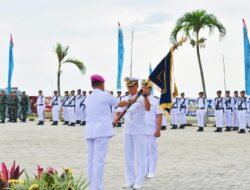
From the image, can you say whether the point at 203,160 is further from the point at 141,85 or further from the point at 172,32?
the point at 172,32

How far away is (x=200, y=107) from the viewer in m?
27.2

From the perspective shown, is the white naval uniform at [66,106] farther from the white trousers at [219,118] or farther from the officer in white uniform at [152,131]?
the officer in white uniform at [152,131]

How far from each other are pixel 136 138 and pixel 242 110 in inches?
706

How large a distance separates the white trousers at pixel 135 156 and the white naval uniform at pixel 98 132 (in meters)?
1.08

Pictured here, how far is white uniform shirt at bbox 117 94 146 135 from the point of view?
864 centimetres

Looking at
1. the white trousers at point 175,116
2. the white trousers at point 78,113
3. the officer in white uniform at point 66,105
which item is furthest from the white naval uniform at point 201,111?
the officer in white uniform at point 66,105

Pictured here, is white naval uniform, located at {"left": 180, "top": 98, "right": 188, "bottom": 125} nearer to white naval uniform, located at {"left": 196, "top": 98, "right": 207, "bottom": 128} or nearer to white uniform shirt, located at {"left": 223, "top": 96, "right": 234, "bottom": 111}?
white naval uniform, located at {"left": 196, "top": 98, "right": 207, "bottom": 128}

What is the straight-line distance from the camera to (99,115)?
763 cm

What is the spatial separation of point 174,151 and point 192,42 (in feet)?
64.6

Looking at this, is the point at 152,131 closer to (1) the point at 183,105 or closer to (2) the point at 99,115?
(2) the point at 99,115

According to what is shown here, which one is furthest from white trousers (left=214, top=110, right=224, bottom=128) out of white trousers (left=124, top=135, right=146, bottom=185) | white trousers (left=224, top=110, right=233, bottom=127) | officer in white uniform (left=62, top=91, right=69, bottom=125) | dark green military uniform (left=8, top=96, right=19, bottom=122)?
white trousers (left=124, top=135, right=146, bottom=185)

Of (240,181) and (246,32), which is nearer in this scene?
(240,181)

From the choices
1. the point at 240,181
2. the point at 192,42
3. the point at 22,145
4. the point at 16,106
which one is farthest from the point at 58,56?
the point at 240,181

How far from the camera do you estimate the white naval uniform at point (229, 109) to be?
26.7 metres
